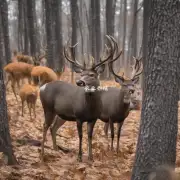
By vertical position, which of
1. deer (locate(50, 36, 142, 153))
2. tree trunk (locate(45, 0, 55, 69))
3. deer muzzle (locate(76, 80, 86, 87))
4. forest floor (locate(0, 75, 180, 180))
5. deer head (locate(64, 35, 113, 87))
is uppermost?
tree trunk (locate(45, 0, 55, 69))

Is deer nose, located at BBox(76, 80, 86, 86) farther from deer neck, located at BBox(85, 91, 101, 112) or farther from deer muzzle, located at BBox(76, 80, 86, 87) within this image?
deer neck, located at BBox(85, 91, 101, 112)

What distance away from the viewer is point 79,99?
602cm

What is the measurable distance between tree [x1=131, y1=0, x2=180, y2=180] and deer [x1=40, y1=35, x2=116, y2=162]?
1813 millimetres

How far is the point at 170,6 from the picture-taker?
3844 mm

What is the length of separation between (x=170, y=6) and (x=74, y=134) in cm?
491

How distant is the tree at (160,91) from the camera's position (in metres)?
3.88

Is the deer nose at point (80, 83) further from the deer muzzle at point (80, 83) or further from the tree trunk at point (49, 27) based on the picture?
the tree trunk at point (49, 27)

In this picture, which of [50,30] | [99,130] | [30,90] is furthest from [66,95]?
[50,30]

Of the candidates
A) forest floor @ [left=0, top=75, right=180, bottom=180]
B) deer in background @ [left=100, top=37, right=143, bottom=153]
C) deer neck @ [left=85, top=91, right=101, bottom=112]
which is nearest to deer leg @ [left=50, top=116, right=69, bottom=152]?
forest floor @ [left=0, top=75, right=180, bottom=180]

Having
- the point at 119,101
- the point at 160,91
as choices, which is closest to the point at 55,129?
the point at 119,101

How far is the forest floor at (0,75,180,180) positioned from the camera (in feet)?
Answer: 16.1

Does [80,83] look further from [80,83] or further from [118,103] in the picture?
[118,103]

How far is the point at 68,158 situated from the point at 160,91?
9.09 ft

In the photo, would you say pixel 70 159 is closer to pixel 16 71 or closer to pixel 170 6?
pixel 170 6
